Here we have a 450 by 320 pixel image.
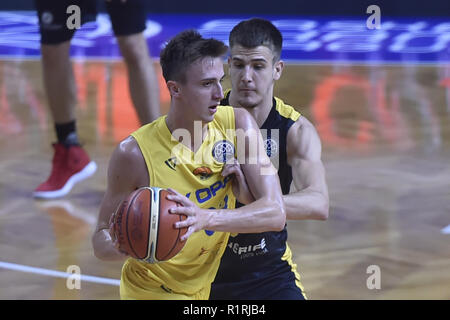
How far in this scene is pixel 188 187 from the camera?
282 cm

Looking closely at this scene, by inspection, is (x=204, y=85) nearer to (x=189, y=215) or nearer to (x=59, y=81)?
(x=189, y=215)

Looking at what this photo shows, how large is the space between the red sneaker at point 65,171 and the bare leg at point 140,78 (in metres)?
0.54

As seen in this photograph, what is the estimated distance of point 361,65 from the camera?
8.83 m

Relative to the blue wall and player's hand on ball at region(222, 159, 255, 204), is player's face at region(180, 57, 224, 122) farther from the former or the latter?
the blue wall

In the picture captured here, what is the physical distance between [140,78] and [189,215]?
262 centimetres

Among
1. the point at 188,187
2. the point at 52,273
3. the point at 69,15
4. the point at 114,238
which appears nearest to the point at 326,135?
the point at 69,15

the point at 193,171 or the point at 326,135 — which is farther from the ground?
the point at 193,171

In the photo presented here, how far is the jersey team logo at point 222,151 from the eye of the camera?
2887 millimetres

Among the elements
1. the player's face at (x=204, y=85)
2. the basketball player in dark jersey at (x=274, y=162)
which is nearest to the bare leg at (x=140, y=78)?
the basketball player in dark jersey at (x=274, y=162)

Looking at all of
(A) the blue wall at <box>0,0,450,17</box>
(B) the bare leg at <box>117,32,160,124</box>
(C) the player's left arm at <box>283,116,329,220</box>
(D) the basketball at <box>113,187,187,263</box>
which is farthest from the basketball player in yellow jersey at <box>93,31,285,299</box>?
(A) the blue wall at <box>0,0,450,17</box>

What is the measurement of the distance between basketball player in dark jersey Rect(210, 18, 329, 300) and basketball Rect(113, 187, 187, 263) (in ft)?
2.37

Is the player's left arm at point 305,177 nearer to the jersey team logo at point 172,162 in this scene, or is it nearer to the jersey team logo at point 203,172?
the jersey team logo at point 203,172

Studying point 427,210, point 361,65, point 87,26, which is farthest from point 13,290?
point 87,26

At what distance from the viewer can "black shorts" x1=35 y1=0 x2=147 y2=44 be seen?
16.1ft
